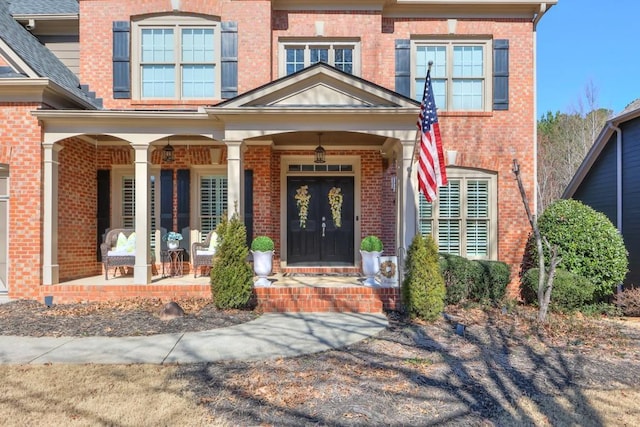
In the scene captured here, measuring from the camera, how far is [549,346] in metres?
5.48

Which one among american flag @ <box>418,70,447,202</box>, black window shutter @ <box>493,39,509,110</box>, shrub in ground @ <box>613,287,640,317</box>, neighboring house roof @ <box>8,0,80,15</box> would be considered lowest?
shrub in ground @ <box>613,287,640,317</box>

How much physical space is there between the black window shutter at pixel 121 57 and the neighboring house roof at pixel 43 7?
163cm

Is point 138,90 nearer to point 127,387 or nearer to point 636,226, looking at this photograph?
point 127,387

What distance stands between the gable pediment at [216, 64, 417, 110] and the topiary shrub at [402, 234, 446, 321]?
269 cm

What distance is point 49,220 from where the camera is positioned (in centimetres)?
780

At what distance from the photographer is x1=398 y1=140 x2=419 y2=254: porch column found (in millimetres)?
7520

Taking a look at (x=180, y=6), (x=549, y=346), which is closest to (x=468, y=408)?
(x=549, y=346)

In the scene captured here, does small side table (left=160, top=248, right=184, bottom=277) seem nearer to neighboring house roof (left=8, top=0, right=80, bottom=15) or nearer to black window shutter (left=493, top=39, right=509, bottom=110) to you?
neighboring house roof (left=8, top=0, right=80, bottom=15)

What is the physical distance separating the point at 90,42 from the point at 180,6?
7.41ft

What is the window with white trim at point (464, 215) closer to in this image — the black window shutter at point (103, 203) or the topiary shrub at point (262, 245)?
the topiary shrub at point (262, 245)

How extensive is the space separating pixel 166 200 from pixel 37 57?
3913 mm

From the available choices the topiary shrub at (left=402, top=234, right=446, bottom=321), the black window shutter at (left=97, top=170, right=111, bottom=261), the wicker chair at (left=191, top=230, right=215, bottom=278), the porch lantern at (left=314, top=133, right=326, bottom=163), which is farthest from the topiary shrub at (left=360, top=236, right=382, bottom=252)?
the black window shutter at (left=97, top=170, right=111, bottom=261)

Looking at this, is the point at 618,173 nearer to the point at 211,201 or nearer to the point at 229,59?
the point at 229,59

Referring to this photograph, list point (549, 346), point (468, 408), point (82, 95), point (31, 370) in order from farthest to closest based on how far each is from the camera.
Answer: point (82, 95)
point (549, 346)
point (31, 370)
point (468, 408)
